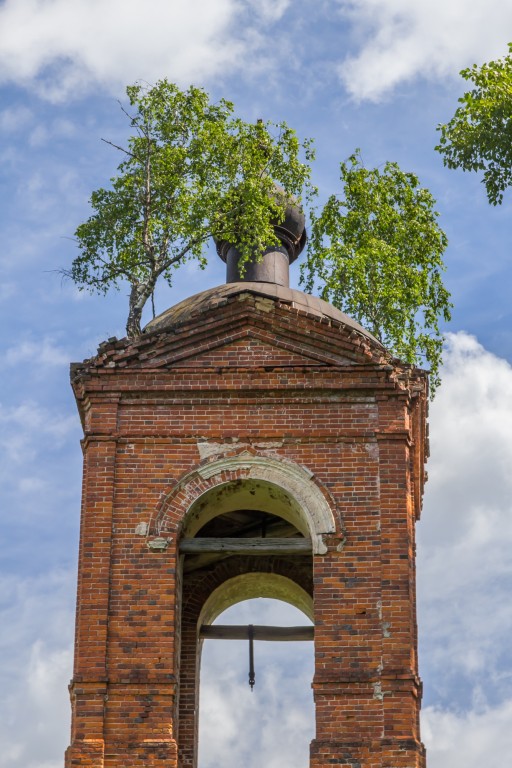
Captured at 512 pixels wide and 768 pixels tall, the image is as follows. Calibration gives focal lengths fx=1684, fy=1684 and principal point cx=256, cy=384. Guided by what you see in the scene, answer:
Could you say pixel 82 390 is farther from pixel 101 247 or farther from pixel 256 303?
pixel 101 247

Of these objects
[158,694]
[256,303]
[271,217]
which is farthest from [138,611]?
[271,217]

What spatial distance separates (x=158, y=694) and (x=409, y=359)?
9187 mm

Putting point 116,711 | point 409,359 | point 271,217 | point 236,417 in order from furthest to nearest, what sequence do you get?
point 409,359
point 271,217
point 236,417
point 116,711

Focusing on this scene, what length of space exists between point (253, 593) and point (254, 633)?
2.33 feet

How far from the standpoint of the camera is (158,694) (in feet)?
48.2

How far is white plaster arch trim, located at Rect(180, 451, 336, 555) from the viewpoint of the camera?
15.3 metres

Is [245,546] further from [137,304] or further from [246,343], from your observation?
[137,304]

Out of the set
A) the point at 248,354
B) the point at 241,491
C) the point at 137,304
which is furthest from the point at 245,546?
the point at 137,304

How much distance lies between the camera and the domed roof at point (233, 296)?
16219 mm

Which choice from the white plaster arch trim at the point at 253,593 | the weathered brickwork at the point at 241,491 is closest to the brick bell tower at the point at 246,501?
the weathered brickwork at the point at 241,491

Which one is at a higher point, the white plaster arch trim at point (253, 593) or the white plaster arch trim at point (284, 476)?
the white plaster arch trim at point (284, 476)

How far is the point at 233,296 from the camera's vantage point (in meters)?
16.2

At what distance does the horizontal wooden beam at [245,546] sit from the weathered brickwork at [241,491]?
0.80 ft

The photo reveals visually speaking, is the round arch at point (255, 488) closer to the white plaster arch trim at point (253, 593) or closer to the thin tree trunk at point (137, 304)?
the white plaster arch trim at point (253, 593)
